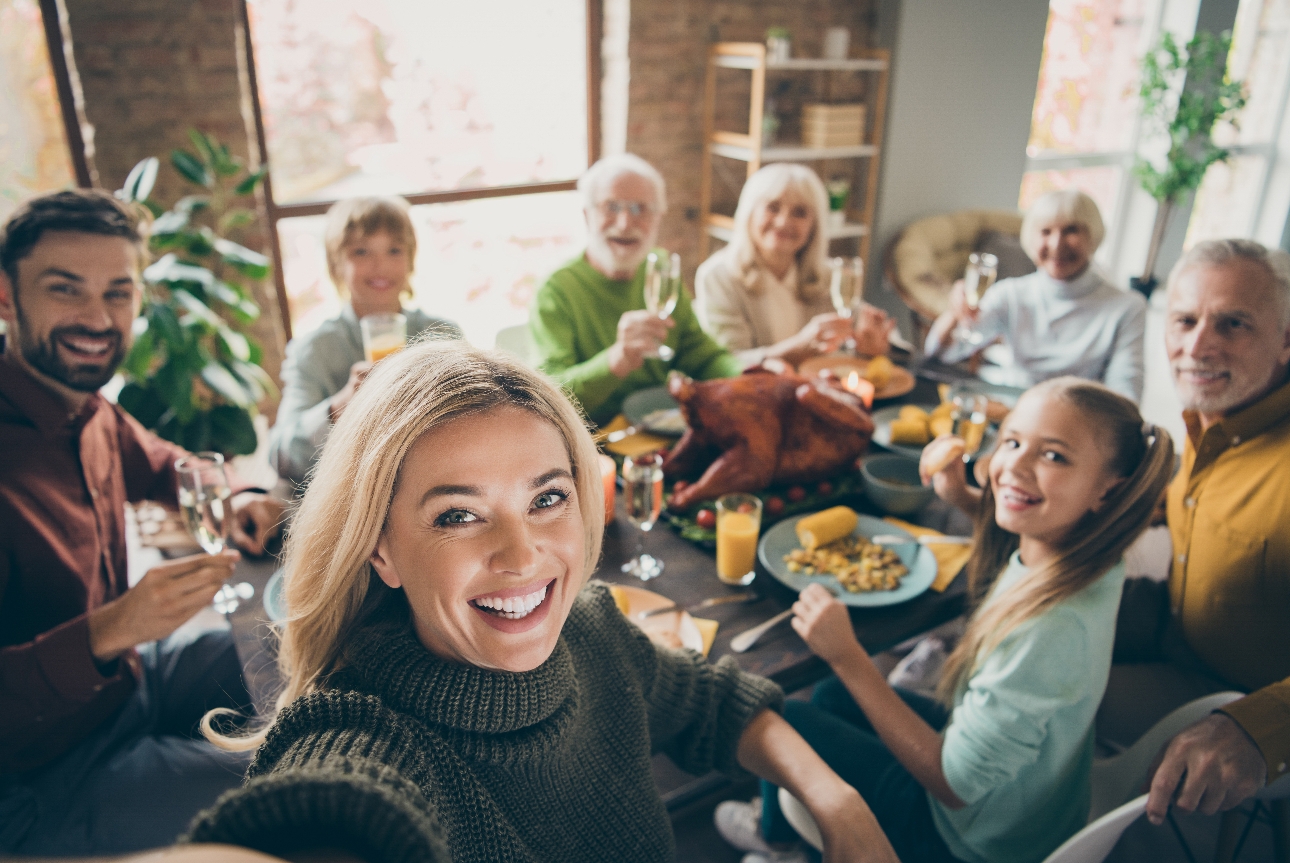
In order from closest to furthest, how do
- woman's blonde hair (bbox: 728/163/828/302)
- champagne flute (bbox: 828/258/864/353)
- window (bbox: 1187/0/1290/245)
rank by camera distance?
1. champagne flute (bbox: 828/258/864/353)
2. woman's blonde hair (bbox: 728/163/828/302)
3. window (bbox: 1187/0/1290/245)

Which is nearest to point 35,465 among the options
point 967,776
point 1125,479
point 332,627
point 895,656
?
point 332,627

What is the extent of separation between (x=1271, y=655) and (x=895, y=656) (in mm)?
1000

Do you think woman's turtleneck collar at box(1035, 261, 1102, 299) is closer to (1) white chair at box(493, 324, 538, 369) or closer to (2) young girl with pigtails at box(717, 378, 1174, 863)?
(2) young girl with pigtails at box(717, 378, 1174, 863)

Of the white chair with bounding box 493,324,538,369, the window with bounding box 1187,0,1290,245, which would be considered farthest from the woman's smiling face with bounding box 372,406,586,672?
the window with bounding box 1187,0,1290,245

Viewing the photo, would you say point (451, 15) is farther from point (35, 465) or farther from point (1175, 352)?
point (1175, 352)

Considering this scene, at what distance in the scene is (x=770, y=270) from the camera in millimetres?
3043

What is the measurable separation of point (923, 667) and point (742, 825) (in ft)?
2.06

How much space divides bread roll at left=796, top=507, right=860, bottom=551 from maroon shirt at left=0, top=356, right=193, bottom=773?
1.21 meters

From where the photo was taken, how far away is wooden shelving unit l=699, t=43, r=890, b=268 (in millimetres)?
4066

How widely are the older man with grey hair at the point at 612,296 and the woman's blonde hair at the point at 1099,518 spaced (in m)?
1.29

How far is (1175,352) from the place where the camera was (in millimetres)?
1632

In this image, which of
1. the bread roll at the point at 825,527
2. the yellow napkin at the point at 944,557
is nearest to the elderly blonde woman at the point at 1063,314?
the yellow napkin at the point at 944,557

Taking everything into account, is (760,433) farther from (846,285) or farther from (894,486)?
(846,285)

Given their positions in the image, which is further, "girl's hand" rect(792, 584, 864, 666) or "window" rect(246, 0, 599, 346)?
"window" rect(246, 0, 599, 346)
